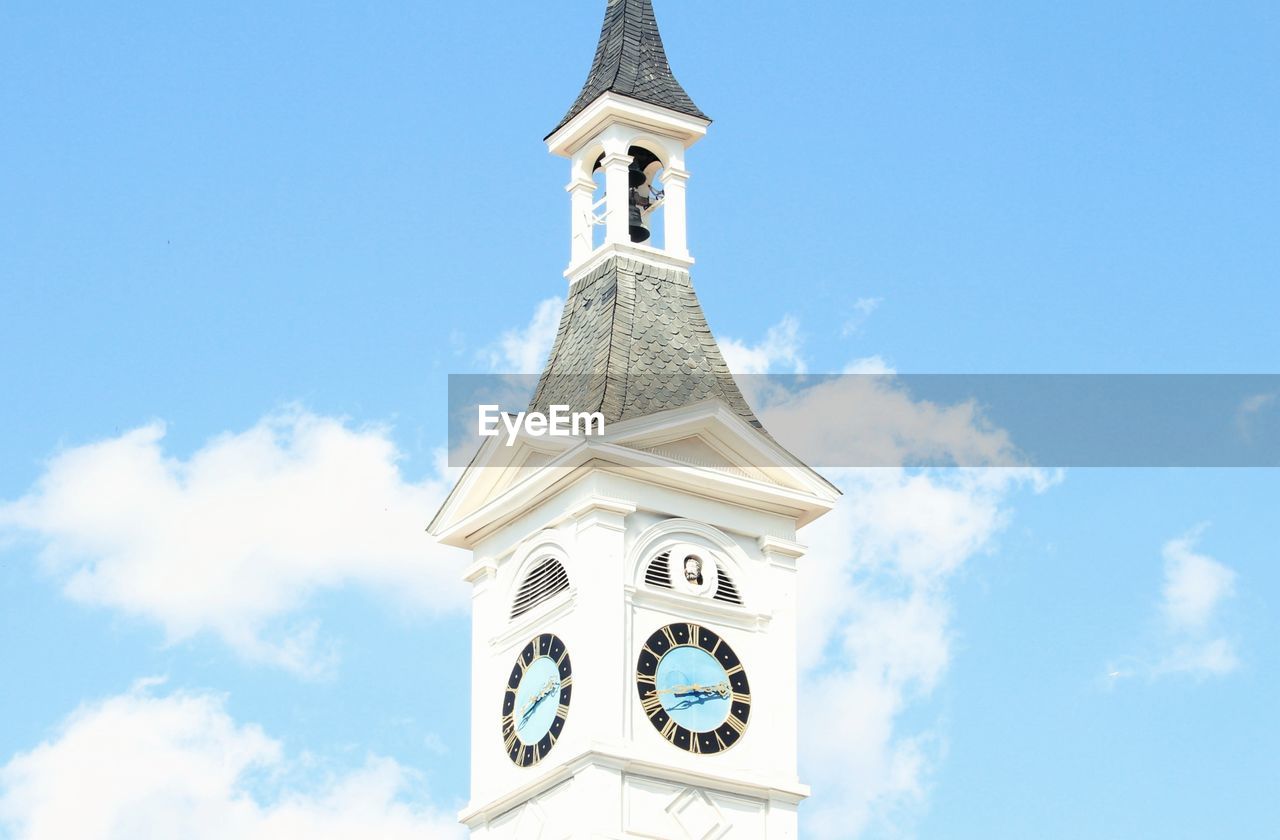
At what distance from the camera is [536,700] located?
56969 mm

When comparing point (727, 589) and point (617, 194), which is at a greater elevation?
point (617, 194)

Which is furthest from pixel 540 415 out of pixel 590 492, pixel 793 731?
pixel 793 731

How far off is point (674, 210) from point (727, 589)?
302 inches

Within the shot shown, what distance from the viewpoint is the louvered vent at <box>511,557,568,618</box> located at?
57344mm

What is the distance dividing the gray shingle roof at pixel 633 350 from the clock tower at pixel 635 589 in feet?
0.13

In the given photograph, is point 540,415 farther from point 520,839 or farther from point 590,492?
point 520,839

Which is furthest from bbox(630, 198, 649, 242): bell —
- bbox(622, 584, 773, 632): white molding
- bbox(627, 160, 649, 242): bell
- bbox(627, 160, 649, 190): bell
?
bbox(622, 584, 773, 632): white molding

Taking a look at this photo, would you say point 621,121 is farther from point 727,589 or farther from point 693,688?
point 693,688

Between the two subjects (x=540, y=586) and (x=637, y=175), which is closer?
(x=540, y=586)

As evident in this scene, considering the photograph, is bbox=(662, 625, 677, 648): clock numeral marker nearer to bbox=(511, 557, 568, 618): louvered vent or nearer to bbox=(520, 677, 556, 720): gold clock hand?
bbox=(511, 557, 568, 618): louvered vent

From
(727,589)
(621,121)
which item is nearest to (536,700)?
(727,589)

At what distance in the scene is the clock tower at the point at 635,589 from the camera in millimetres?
55500

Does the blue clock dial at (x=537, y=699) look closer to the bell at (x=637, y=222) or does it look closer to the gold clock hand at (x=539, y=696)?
the gold clock hand at (x=539, y=696)

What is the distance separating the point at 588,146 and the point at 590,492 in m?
8.18
